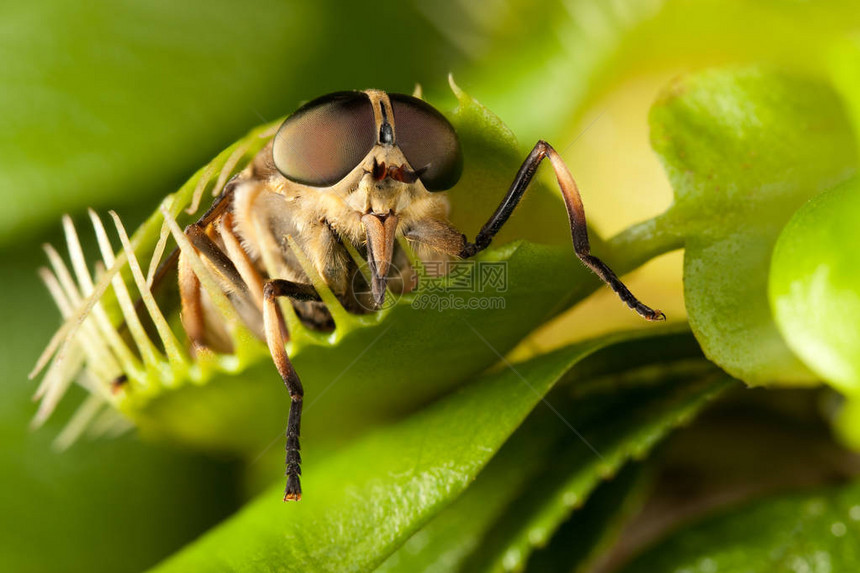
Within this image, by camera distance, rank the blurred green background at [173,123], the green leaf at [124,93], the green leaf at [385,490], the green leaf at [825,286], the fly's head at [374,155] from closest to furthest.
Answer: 1. the green leaf at [825,286]
2. the green leaf at [385,490]
3. the fly's head at [374,155]
4. the blurred green background at [173,123]
5. the green leaf at [124,93]

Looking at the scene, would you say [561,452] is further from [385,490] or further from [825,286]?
[825,286]

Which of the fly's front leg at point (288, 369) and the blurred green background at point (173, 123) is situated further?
the blurred green background at point (173, 123)

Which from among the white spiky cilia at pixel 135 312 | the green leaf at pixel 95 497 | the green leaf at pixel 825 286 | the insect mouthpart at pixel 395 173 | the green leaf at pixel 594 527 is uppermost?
the green leaf at pixel 825 286

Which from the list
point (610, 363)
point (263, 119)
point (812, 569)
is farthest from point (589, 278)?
point (263, 119)

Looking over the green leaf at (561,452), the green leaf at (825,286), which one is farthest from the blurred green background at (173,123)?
the green leaf at (825,286)

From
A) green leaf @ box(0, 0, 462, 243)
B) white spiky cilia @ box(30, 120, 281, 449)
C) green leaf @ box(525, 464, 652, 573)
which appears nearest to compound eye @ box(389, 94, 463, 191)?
white spiky cilia @ box(30, 120, 281, 449)

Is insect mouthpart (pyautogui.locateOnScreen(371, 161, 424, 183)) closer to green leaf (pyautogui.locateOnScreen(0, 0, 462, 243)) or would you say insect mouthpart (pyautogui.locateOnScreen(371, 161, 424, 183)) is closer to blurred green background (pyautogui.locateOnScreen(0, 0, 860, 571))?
blurred green background (pyautogui.locateOnScreen(0, 0, 860, 571))

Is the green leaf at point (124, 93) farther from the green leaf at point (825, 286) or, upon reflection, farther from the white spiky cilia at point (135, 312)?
the green leaf at point (825, 286)
